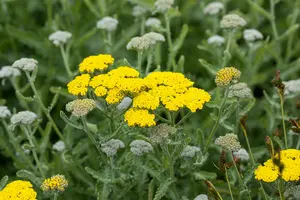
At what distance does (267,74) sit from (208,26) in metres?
0.79

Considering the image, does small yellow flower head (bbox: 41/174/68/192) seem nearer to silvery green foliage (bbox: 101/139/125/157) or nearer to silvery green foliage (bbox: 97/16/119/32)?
silvery green foliage (bbox: 101/139/125/157)

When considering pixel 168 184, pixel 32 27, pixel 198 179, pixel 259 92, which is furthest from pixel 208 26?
pixel 168 184

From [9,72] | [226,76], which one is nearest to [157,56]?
[9,72]

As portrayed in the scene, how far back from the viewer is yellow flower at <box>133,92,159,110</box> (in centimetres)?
286

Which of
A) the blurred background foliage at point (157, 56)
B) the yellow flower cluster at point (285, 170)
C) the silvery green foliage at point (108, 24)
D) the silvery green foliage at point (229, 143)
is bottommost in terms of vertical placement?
the blurred background foliage at point (157, 56)

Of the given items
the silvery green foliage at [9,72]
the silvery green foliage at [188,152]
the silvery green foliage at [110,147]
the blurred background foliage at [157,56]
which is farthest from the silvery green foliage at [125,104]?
the silvery green foliage at [9,72]

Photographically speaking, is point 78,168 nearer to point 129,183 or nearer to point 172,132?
point 129,183

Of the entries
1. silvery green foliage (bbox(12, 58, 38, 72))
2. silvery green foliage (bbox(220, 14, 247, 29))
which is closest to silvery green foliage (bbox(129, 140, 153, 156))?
silvery green foliage (bbox(12, 58, 38, 72))

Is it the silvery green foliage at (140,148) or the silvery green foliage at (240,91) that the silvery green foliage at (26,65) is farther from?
the silvery green foliage at (240,91)

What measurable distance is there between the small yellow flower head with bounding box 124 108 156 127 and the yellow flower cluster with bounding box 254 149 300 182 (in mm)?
580

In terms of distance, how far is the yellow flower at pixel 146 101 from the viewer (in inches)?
113

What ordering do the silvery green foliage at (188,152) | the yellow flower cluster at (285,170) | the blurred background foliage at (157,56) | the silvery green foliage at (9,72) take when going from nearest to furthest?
the yellow flower cluster at (285,170), the silvery green foliage at (188,152), the silvery green foliage at (9,72), the blurred background foliage at (157,56)

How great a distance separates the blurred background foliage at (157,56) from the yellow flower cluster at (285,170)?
1.07 m

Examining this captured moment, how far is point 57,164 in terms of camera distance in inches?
149
